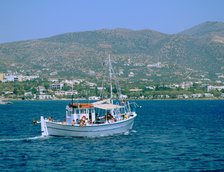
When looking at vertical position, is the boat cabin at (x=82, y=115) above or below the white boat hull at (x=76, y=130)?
above

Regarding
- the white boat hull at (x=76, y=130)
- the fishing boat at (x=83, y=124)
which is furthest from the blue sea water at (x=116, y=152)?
the fishing boat at (x=83, y=124)

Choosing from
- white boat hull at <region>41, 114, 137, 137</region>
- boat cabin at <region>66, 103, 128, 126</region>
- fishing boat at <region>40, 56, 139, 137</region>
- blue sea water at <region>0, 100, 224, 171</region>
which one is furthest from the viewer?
boat cabin at <region>66, 103, 128, 126</region>

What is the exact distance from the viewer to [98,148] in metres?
60.6

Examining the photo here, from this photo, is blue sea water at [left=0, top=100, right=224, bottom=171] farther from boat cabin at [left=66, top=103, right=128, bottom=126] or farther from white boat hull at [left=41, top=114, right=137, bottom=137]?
boat cabin at [left=66, top=103, right=128, bottom=126]

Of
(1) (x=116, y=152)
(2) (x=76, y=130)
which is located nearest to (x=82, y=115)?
(2) (x=76, y=130)

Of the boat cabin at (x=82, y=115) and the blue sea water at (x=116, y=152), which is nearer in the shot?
the blue sea water at (x=116, y=152)

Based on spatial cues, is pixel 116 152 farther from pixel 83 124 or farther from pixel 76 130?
pixel 76 130

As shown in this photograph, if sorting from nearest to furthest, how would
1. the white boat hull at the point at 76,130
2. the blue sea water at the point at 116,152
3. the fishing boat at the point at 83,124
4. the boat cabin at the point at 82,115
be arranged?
the blue sea water at the point at 116,152, the white boat hull at the point at 76,130, the fishing boat at the point at 83,124, the boat cabin at the point at 82,115

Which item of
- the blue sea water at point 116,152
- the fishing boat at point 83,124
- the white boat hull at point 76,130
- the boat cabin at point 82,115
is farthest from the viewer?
the boat cabin at point 82,115

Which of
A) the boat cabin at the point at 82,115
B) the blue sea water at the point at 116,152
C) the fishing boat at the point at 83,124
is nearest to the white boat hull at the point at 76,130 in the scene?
the fishing boat at the point at 83,124

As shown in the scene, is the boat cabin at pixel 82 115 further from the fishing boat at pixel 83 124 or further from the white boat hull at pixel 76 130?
the white boat hull at pixel 76 130

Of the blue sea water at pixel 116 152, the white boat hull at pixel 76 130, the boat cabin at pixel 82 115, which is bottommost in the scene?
Result: the blue sea water at pixel 116 152

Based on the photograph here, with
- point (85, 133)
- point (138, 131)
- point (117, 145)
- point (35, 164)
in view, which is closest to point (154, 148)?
point (117, 145)

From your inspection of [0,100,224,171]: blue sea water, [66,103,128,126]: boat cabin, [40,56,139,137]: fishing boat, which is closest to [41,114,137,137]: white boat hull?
[40,56,139,137]: fishing boat
